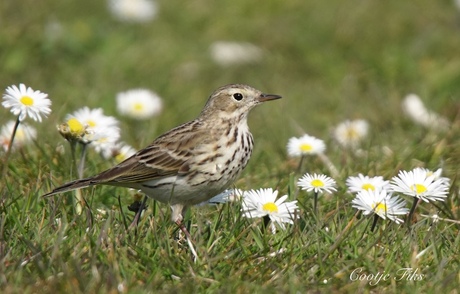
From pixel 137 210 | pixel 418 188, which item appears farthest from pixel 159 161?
pixel 418 188

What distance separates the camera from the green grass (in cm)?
478

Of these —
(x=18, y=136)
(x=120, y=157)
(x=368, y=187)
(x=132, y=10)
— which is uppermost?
(x=132, y=10)

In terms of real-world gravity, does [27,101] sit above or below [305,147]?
above

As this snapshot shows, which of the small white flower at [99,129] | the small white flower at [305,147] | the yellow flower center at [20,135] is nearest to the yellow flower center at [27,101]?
the small white flower at [99,129]

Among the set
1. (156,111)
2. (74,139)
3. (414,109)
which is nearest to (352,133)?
(414,109)

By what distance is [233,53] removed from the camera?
11.6 metres

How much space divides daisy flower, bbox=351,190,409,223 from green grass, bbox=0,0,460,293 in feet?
0.35

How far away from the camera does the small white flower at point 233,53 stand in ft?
37.6

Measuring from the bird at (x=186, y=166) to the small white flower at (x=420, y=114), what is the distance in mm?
2755

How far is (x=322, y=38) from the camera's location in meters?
12.0

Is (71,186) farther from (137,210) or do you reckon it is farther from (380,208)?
(380,208)

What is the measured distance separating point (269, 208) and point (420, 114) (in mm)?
3882

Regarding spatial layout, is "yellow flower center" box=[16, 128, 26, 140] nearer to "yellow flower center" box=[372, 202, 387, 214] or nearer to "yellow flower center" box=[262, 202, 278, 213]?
"yellow flower center" box=[262, 202, 278, 213]

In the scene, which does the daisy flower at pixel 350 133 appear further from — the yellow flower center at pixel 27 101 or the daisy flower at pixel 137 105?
the yellow flower center at pixel 27 101
